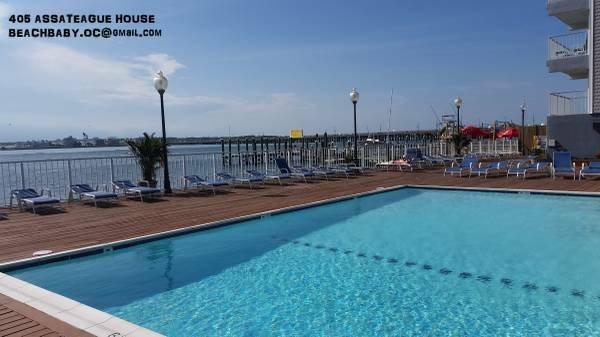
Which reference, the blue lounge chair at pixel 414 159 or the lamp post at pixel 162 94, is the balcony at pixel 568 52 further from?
the lamp post at pixel 162 94

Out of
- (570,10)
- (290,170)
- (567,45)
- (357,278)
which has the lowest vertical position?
(357,278)

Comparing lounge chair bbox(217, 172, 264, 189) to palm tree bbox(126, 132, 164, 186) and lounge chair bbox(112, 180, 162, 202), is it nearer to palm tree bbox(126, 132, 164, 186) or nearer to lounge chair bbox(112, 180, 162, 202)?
palm tree bbox(126, 132, 164, 186)

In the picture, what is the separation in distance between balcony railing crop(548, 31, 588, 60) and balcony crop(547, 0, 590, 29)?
33.9 inches

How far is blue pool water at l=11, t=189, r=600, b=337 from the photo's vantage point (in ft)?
13.8

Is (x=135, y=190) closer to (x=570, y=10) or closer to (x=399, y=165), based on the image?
(x=399, y=165)

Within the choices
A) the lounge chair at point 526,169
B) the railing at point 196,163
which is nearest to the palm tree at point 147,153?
the railing at point 196,163

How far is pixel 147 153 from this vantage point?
38.2ft

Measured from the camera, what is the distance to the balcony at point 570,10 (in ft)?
55.1

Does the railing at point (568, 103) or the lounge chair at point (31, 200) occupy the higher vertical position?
the railing at point (568, 103)

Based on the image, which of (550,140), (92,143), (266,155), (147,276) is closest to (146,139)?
(266,155)

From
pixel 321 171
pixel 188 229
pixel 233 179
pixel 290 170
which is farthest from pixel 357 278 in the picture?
pixel 321 171

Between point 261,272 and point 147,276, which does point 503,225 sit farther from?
point 147,276

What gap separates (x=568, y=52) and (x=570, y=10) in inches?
64.0

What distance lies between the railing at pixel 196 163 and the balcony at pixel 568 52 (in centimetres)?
654
